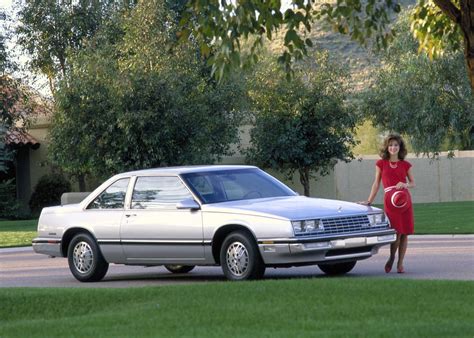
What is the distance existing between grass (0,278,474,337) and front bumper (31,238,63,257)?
352 centimetres

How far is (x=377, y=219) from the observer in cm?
1534

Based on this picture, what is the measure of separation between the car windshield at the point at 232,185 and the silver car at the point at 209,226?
0.05 ft

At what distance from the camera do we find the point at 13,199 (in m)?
44.0

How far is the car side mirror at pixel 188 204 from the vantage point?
602 inches

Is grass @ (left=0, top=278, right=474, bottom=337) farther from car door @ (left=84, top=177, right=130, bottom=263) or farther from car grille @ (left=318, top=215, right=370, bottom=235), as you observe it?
car door @ (left=84, top=177, right=130, bottom=263)

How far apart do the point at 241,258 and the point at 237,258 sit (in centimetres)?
6

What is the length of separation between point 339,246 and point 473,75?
3086 millimetres

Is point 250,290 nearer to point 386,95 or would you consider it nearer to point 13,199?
point 13,199

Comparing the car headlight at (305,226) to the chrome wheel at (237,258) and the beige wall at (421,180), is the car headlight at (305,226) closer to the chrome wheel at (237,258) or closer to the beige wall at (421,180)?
the chrome wheel at (237,258)

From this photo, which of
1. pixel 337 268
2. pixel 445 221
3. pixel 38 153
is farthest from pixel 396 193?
pixel 38 153

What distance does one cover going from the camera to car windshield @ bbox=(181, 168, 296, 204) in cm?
1570

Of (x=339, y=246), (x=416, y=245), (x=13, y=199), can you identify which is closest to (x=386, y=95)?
(x=13, y=199)

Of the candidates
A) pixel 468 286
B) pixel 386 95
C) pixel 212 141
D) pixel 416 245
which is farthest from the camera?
pixel 386 95

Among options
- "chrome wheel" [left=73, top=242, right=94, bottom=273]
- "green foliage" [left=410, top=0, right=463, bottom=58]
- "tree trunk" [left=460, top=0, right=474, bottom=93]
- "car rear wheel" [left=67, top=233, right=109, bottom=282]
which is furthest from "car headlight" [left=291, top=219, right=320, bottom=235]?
"chrome wheel" [left=73, top=242, right=94, bottom=273]
